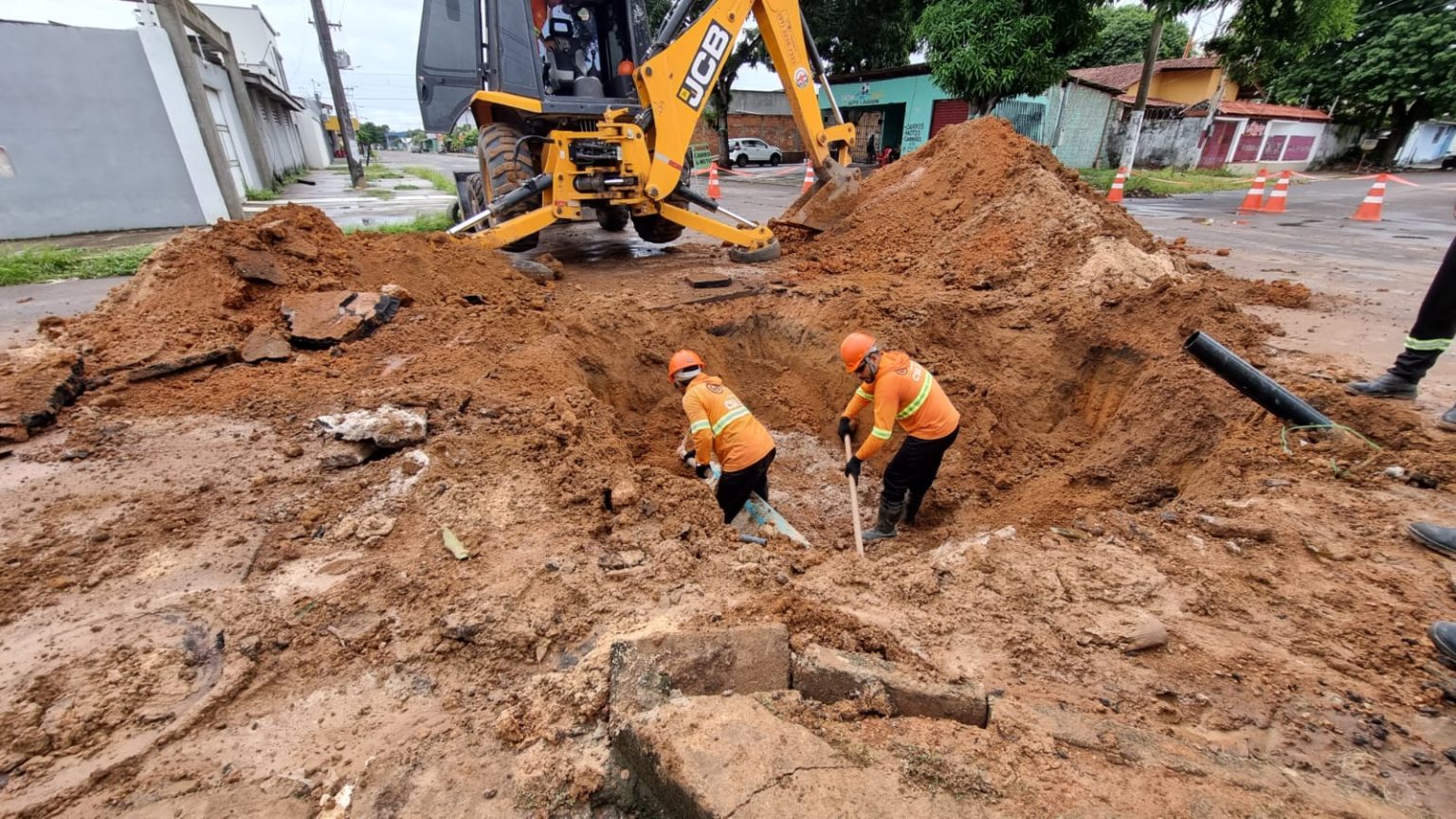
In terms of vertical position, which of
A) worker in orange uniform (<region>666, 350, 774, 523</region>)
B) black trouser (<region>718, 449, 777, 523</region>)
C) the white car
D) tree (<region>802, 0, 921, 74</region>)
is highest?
tree (<region>802, 0, 921, 74</region>)

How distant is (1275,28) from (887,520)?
18761 millimetres

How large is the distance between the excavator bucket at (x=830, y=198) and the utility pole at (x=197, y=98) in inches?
409

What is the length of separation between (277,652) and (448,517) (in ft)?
2.75

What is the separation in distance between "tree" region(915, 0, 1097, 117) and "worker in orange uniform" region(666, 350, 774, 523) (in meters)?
14.8

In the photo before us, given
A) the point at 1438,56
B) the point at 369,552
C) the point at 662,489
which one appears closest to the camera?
the point at 369,552

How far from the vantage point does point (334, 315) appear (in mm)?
4727

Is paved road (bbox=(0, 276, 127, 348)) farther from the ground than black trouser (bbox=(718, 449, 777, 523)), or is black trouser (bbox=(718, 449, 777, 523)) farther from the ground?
paved road (bbox=(0, 276, 127, 348))

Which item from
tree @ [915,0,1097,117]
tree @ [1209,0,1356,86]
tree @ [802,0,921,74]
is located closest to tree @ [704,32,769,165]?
tree @ [802,0,921,74]

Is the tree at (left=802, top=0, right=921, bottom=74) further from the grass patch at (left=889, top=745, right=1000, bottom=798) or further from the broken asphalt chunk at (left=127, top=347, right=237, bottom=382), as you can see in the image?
the grass patch at (left=889, top=745, right=1000, bottom=798)

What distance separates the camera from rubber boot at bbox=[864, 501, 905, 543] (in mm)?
4590

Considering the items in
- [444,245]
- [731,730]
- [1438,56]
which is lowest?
[731,730]

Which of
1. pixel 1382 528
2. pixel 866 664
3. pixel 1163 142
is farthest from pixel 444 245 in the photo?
pixel 1163 142

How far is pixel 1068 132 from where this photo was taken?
75.5 ft

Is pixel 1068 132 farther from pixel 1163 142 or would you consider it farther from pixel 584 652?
pixel 584 652
